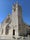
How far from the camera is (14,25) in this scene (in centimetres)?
1248

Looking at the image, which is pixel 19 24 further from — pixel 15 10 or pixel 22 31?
pixel 15 10

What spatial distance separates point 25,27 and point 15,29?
3.39 feet

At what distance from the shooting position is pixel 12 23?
12.7 metres

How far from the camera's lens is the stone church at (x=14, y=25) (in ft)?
39.4

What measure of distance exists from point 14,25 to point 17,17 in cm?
89

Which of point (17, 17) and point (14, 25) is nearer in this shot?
point (14, 25)

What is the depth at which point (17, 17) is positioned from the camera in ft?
41.9

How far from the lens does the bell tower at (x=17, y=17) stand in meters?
12.1

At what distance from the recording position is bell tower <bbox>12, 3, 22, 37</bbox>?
12.1m

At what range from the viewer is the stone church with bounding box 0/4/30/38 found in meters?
12.0

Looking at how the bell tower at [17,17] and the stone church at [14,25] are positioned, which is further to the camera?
the bell tower at [17,17]

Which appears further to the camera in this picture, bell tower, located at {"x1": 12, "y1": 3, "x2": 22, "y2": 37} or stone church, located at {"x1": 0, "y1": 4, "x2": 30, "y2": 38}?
bell tower, located at {"x1": 12, "y1": 3, "x2": 22, "y2": 37}

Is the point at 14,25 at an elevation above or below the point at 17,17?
below

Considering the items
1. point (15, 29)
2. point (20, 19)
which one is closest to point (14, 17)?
point (20, 19)
